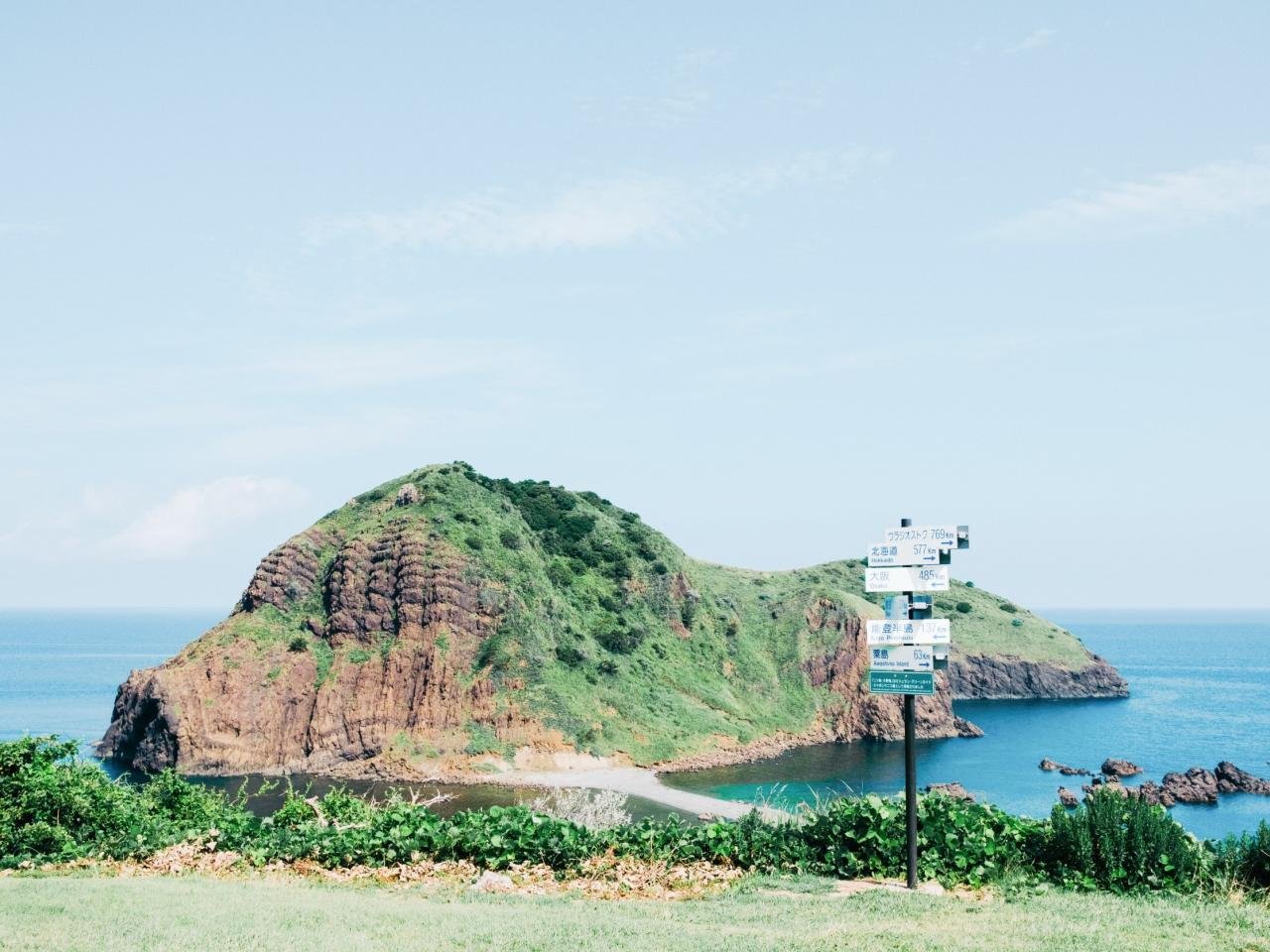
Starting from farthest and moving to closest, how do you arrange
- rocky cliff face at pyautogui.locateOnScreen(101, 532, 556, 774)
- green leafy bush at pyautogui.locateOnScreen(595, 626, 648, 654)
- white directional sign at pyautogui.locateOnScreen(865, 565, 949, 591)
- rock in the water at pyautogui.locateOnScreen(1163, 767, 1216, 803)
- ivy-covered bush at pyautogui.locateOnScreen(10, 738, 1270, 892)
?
Result: 1. green leafy bush at pyautogui.locateOnScreen(595, 626, 648, 654)
2. rocky cliff face at pyautogui.locateOnScreen(101, 532, 556, 774)
3. rock in the water at pyautogui.locateOnScreen(1163, 767, 1216, 803)
4. white directional sign at pyautogui.locateOnScreen(865, 565, 949, 591)
5. ivy-covered bush at pyautogui.locateOnScreen(10, 738, 1270, 892)

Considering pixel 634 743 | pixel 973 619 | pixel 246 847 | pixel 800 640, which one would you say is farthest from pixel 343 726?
pixel 973 619

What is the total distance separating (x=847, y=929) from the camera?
44.0 ft

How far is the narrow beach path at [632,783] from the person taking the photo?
65.1m

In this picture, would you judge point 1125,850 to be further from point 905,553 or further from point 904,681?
point 905,553

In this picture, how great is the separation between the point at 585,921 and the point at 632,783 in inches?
2392

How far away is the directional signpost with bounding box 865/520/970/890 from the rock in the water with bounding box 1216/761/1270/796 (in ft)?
230

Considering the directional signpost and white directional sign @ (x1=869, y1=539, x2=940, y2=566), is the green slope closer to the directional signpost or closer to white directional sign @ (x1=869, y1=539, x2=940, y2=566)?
the directional signpost

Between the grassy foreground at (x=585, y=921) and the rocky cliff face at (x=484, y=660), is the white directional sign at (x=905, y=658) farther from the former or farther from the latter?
the rocky cliff face at (x=484, y=660)

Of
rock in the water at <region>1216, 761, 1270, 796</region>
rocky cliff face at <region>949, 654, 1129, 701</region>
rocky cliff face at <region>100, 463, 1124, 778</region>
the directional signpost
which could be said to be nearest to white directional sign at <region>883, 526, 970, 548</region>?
the directional signpost

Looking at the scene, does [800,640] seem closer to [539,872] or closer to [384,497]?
[384,497]

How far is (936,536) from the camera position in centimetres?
1734

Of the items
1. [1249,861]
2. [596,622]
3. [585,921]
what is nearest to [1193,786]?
[596,622]

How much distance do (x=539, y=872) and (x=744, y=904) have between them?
3.95 meters

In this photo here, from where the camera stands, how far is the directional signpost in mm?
17250
